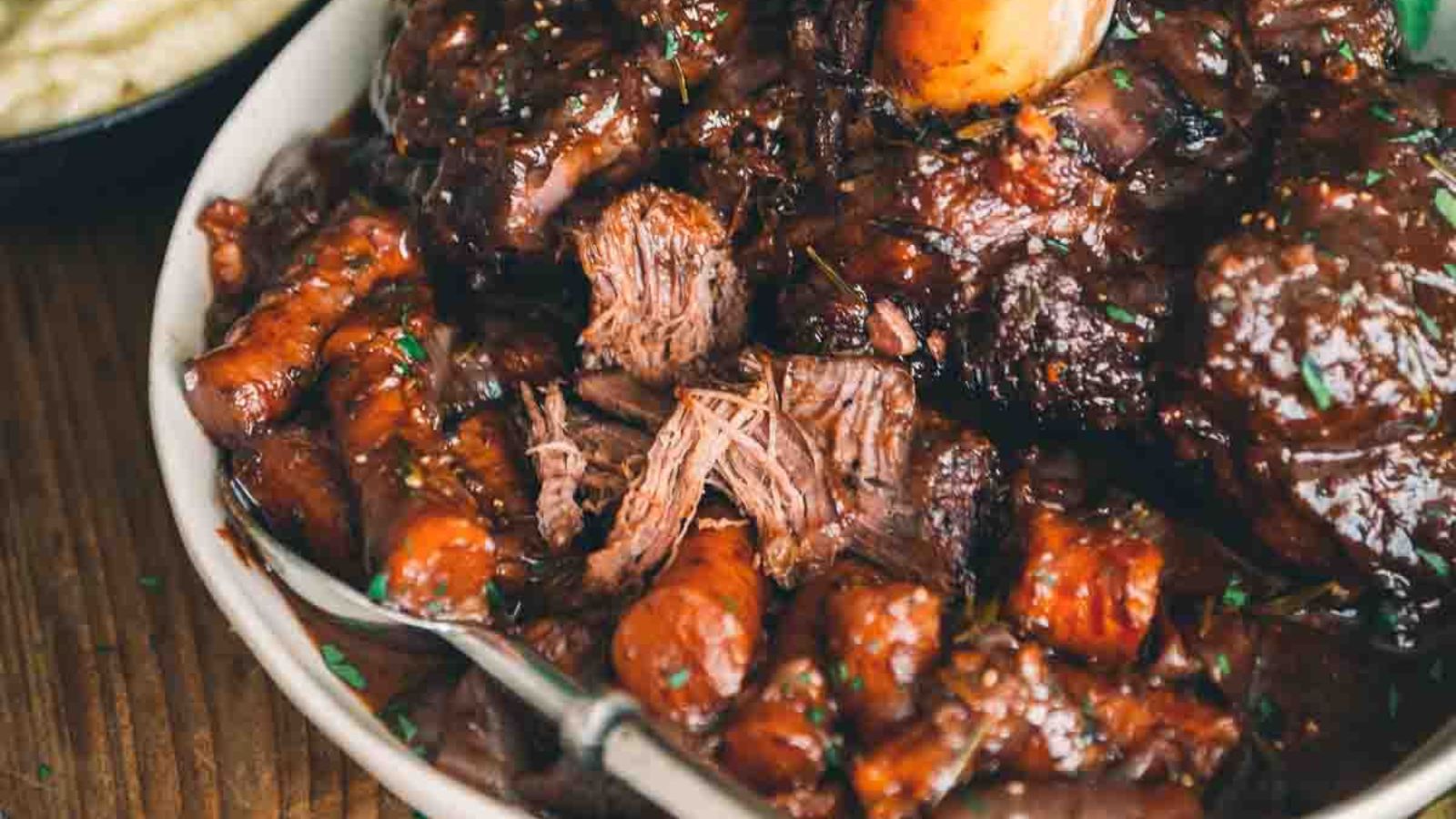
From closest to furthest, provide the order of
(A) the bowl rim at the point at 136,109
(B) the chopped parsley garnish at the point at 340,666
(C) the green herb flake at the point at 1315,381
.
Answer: (C) the green herb flake at the point at 1315,381
(B) the chopped parsley garnish at the point at 340,666
(A) the bowl rim at the point at 136,109

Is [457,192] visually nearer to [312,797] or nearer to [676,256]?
[676,256]

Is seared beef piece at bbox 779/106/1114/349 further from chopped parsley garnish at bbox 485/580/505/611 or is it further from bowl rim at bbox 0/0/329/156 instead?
bowl rim at bbox 0/0/329/156

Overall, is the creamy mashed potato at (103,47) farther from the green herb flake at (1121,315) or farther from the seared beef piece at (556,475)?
the green herb flake at (1121,315)

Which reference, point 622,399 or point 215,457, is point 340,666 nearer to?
point 215,457

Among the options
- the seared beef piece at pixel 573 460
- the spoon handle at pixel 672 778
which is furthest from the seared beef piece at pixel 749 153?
the spoon handle at pixel 672 778

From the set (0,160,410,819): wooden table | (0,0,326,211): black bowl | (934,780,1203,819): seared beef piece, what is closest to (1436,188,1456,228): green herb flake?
(934,780,1203,819): seared beef piece

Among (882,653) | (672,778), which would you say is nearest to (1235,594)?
(882,653)
